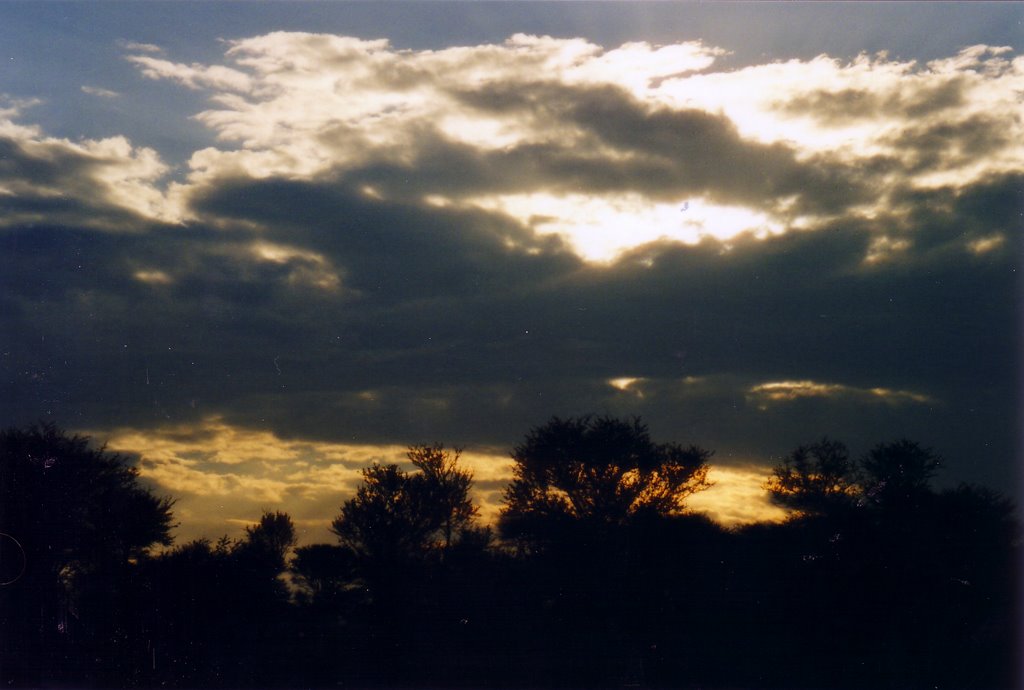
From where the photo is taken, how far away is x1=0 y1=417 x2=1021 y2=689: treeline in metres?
23.9

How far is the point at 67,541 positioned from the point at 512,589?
12.3 metres

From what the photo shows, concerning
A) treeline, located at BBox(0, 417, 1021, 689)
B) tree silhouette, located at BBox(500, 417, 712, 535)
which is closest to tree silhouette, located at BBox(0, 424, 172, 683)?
treeline, located at BBox(0, 417, 1021, 689)

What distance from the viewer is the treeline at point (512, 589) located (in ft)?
78.4

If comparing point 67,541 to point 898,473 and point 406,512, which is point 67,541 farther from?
point 898,473

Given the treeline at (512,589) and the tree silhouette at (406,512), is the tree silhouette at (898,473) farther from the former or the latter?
the tree silhouette at (406,512)

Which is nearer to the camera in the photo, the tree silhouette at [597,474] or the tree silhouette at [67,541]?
the tree silhouette at [67,541]

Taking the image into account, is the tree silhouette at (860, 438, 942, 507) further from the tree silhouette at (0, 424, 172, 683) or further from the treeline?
the tree silhouette at (0, 424, 172, 683)

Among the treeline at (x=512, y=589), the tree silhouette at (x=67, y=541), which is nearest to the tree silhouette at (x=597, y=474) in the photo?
the treeline at (x=512, y=589)

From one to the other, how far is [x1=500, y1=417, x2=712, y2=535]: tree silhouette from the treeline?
1.18 ft

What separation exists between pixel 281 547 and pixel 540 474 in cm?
851

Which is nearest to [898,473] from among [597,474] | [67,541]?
[597,474]

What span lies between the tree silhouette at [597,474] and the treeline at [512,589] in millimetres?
361

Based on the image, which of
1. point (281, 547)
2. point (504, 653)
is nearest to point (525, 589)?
point (504, 653)

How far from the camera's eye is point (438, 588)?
1011 inches
